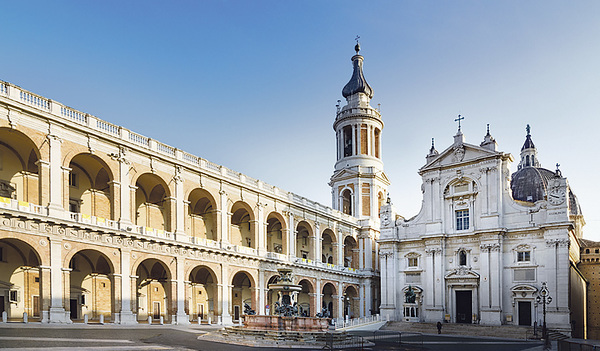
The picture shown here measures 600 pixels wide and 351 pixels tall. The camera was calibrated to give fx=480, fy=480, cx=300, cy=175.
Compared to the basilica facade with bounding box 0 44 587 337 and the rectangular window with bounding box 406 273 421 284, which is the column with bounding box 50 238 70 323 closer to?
the basilica facade with bounding box 0 44 587 337

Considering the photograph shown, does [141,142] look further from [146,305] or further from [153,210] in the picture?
[146,305]

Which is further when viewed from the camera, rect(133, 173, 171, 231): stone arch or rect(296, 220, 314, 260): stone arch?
rect(296, 220, 314, 260): stone arch

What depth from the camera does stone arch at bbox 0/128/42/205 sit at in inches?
1133

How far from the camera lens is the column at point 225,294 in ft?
123

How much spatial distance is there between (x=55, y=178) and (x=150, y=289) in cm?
1365

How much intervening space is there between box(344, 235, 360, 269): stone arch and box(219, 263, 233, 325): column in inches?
832

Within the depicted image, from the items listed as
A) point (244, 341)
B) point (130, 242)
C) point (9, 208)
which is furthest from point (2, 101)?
point (244, 341)

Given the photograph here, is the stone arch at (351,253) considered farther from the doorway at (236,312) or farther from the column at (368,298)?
the doorway at (236,312)

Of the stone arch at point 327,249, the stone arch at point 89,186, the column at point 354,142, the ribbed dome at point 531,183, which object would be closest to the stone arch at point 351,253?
the stone arch at point 327,249

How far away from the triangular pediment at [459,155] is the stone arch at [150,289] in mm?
27786

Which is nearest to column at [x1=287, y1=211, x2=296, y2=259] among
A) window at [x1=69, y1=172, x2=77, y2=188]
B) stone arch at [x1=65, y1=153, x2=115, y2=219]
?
stone arch at [x1=65, y1=153, x2=115, y2=219]

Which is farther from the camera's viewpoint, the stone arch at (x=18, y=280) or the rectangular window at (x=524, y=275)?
the rectangular window at (x=524, y=275)

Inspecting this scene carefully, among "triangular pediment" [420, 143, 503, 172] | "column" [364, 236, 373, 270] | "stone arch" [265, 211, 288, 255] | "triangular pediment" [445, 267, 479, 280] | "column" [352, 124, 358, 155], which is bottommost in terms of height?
"triangular pediment" [445, 267, 479, 280]

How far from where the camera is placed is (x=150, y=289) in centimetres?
3788
